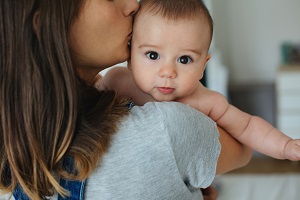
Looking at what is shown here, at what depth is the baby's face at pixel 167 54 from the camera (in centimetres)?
102

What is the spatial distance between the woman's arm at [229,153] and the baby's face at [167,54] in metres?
0.16

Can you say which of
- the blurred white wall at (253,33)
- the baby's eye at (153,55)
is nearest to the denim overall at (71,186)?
the baby's eye at (153,55)

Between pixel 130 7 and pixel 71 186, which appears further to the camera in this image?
pixel 130 7

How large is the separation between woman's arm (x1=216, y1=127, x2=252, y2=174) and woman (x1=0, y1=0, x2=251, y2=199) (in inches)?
5.5

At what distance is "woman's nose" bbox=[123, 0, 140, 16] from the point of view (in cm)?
103

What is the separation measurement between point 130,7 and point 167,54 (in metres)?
0.14

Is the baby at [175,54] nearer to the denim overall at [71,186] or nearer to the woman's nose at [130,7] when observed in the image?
the woman's nose at [130,7]

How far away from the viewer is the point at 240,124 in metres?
1.17

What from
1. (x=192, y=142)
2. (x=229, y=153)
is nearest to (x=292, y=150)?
(x=229, y=153)

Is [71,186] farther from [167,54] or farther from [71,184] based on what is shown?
[167,54]

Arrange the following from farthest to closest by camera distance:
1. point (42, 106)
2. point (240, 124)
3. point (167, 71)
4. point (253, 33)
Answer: point (253, 33), point (240, 124), point (167, 71), point (42, 106)

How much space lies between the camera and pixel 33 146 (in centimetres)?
88

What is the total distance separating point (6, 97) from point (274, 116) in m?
3.82

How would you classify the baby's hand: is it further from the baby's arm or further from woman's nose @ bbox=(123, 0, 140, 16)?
woman's nose @ bbox=(123, 0, 140, 16)
